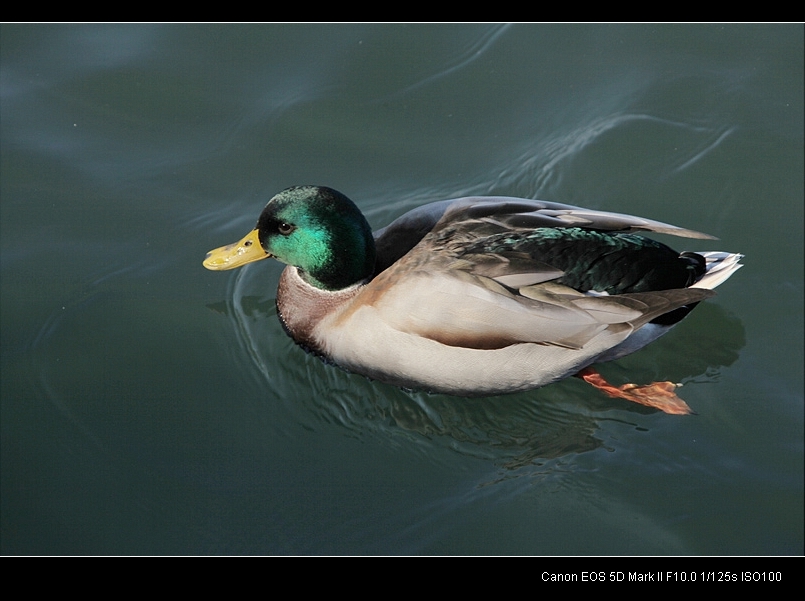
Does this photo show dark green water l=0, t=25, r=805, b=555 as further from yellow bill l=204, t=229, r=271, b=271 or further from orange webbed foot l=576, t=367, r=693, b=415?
yellow bill l=204, t=229, r=271, b=271

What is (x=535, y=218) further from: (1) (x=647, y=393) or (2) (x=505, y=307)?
(1) (x=647, y=393)

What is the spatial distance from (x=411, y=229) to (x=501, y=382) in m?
1.04

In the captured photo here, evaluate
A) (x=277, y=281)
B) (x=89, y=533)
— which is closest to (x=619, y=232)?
(x=277, y=281)

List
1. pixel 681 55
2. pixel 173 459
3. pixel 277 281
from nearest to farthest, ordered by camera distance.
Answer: pixel 173 459
pixel 277 281
pixel 681 55

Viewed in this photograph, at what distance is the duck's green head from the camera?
5137 millimetres

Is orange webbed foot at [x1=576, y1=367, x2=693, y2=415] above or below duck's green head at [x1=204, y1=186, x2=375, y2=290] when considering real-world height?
below

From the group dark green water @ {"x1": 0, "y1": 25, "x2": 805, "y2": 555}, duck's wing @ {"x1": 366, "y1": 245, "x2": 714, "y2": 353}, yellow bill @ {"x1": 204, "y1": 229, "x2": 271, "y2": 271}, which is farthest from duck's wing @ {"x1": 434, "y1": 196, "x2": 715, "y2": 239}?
yellow bill @ {"x1": 204, "y1": 229, "x2": 271, "y2": 271}

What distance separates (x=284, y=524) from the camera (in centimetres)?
480

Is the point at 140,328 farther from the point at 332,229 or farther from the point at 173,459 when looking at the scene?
the point at 332,229

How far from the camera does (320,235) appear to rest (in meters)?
5.20

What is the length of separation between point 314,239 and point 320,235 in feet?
0.16

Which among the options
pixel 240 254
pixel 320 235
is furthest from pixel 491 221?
pixel 240 254

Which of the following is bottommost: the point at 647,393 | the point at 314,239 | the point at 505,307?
the point at 647,393

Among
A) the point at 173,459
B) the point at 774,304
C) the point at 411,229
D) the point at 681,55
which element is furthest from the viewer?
the point at 681,55
